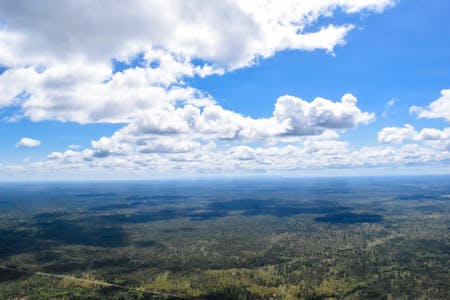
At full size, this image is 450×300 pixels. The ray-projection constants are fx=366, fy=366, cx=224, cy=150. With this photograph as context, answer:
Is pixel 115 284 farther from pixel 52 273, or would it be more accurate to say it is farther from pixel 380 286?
pixel 380 286

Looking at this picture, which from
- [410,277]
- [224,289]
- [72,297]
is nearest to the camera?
[72,297]

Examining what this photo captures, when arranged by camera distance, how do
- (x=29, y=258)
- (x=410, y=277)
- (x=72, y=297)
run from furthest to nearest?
(x=29, y=258) → (x=410, y=277) → (x=72, y=297)

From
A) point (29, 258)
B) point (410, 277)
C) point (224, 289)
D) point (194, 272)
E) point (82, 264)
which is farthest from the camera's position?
point (29, 258)

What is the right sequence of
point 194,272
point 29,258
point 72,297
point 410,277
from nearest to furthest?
point 72,297 → point 410,277 → point 194,272 → point 29,258

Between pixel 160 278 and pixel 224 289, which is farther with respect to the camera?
pixel 160 278

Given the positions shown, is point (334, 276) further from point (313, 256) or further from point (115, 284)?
point (115, 284)

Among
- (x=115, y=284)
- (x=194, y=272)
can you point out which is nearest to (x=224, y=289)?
(x=194, y=272)

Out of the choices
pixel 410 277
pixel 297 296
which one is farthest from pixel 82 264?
pixel 410 277

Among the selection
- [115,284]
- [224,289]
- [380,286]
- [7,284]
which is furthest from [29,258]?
[380,286]

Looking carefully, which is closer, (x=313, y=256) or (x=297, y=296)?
(x=297, y=296)
